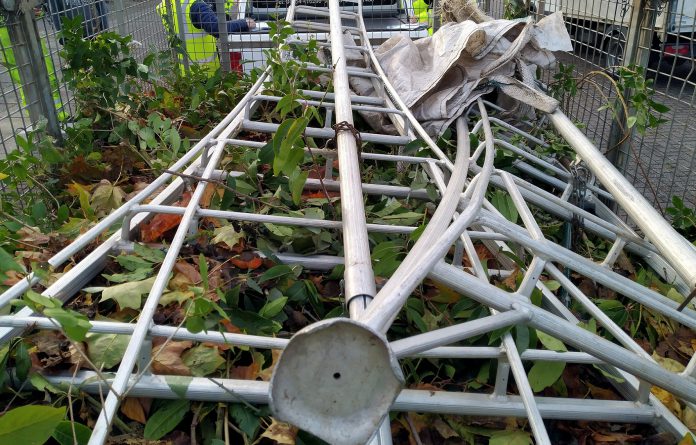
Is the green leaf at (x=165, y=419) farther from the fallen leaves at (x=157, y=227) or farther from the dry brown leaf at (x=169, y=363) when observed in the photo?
the fallen leaves at (x=157, y=227)

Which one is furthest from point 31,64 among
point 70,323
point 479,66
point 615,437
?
point 615,437

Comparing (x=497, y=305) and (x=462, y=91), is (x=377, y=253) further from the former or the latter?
(x=462, y=91)

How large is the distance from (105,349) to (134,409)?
0.17 metres

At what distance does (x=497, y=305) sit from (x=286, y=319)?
0.67 m

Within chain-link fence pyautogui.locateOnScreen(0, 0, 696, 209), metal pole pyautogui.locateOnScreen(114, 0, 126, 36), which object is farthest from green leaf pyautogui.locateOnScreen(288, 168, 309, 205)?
metal pole pyautogui.locateOnScreen(114, 0, 126, 36)

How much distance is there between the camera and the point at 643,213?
1.57 metres

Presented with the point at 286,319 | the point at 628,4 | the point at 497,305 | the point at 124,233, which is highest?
the point at 628,4

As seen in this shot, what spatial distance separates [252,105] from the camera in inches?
111

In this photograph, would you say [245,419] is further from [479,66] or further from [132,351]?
[479,66]

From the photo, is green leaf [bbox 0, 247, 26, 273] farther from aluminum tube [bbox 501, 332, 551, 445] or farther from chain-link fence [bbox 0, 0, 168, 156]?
chain-link fence [bbox 0, 0, 168, 156]

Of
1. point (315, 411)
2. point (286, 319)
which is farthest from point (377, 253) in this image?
point (315, 411)

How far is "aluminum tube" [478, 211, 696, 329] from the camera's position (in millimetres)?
1376

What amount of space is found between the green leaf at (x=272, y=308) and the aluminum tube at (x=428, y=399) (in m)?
0.24

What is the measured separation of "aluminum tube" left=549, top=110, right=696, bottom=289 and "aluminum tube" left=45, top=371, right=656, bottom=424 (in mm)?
357
